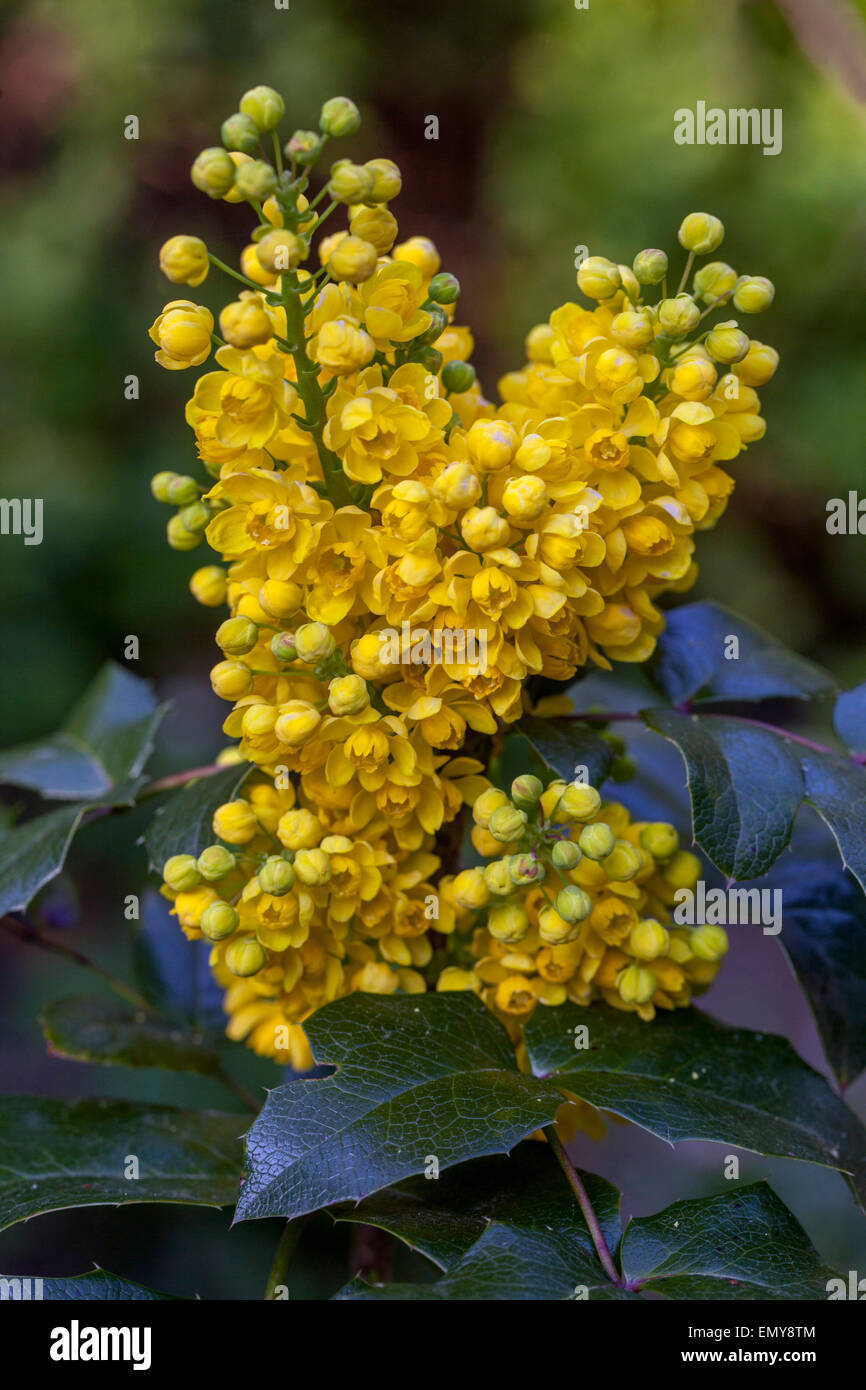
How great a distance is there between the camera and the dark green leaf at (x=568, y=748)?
877 mm

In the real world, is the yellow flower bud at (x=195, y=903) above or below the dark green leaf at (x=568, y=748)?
below

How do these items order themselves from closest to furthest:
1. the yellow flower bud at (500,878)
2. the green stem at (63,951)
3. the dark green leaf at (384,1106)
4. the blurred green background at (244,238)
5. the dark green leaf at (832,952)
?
the dark green leaf at (384,1106)
the yellow flower bud at (500,878)
the dark green leaf at (832,952)
the green stem at (63,951)
the blurred green background at (244,238)

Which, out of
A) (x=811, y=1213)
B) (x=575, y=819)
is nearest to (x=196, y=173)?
(x=575, y=819)

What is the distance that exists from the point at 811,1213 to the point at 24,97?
11.8 feet

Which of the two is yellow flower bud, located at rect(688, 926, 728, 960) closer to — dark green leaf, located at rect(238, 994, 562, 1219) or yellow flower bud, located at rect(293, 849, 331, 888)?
dark green leaf, located at rect(238, 994, 562, 1219)

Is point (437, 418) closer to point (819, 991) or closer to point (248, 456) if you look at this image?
point (248, 456)

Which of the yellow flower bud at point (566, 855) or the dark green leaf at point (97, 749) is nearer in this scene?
the yellow flower bud at point (566, 855)

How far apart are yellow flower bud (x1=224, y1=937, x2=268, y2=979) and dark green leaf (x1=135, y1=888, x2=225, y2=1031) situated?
0.44m

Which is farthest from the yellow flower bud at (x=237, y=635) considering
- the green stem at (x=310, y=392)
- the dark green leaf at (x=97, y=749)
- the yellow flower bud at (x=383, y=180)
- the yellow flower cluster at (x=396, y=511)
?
the dark green leaf at (x=97, y=749)

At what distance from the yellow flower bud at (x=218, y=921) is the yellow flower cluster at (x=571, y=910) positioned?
174 millimetres

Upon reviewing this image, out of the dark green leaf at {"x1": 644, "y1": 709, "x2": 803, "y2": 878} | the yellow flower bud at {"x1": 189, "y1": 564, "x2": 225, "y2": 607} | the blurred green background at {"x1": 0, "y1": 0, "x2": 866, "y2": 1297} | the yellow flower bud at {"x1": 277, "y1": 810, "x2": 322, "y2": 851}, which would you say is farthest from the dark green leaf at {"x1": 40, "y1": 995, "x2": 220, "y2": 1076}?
the blurred green background at {"x1": 0, "y1": 0, "x2": 866, "y2": 1297}

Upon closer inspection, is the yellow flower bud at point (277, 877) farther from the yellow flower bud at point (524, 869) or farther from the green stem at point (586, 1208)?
the green stem at point (586, 1208)

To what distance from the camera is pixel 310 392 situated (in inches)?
31.8

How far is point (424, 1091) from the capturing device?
31.9 inches
